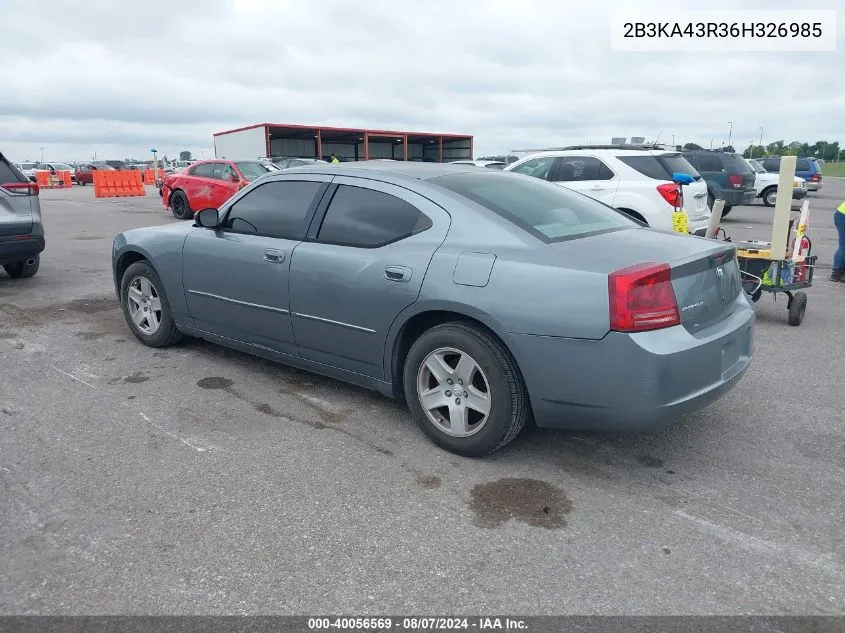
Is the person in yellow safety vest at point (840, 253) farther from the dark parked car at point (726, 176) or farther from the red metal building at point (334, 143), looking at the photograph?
the red metal building at point (334, 143)

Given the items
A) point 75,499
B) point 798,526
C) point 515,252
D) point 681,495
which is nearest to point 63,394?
point 75,499

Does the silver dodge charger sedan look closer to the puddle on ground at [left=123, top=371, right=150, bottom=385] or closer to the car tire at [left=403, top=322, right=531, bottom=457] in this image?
the car tire at [left=403, top=322, right=531, bottom=457]

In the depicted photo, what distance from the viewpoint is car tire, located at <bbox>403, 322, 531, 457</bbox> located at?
11.1 feet

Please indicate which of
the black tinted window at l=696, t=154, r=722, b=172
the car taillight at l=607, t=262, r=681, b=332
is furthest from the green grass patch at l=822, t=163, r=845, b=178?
the car taillight at l=607, t=262, r=681, b=332

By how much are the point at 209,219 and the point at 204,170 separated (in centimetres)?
1253

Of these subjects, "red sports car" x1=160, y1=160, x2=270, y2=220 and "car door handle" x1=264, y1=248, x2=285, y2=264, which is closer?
"car door handle" x1=264, y1=248, x2=285, y2=264

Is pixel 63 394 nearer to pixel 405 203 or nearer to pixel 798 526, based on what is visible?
pixel 405 203

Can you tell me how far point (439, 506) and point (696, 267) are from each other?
1693 millimetres

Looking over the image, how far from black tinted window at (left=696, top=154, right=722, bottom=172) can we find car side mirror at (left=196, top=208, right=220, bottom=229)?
52.1 feet

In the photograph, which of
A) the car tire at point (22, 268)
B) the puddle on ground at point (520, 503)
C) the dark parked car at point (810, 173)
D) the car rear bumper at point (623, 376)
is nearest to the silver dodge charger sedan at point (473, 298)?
the car rear bumper at point (623, 376)

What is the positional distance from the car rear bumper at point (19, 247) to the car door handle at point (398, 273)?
5.81 m

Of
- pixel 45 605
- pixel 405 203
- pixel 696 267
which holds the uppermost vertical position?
pixel 405 203

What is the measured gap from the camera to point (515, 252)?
11.2 ft

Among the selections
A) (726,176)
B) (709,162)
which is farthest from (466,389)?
(709,162)
